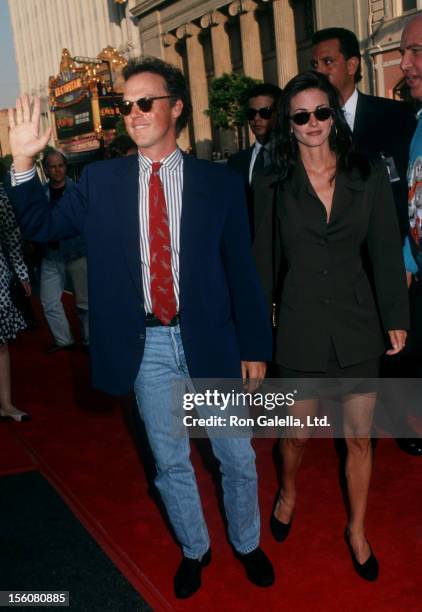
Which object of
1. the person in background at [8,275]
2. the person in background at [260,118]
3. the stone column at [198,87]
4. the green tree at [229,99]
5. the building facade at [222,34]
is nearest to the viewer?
the person in background at [260,118]

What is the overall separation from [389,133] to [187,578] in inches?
110

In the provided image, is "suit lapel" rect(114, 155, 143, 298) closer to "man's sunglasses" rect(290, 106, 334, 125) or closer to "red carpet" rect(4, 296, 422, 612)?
"man's sunglasses" rect(290, 106, 334, 125)

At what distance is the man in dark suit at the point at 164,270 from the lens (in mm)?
2746

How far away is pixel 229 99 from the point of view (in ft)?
120

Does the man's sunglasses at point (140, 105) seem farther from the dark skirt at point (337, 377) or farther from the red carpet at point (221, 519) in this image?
the red carpet at point (221, 519)

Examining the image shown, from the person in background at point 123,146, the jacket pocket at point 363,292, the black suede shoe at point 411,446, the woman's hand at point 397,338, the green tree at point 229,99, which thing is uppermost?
the green tree at point 229,99

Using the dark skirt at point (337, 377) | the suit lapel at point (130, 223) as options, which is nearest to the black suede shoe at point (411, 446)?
the dark skirt at point (337, 377)

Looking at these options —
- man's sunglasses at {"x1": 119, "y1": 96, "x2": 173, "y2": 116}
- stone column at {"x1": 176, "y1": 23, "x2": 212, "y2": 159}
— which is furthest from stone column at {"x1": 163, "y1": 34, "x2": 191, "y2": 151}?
man's sunglasses at {"x1": 119, "y1": 96, "x2": 173, "y2": 116}

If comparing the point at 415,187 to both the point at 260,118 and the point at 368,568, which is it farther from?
the point at 368,568

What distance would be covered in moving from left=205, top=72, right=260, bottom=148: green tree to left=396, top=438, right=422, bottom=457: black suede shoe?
1319 inches

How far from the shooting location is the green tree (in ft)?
119

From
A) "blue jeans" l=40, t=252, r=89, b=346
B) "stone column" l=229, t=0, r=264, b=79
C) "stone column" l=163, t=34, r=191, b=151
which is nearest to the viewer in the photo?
"blue jeans" l=40, t=252, r=89, b=346

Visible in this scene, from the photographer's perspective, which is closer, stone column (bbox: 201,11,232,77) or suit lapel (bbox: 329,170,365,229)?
suit lapel (bbox: 329,170,365,229)

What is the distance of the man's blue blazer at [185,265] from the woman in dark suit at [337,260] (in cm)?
27
